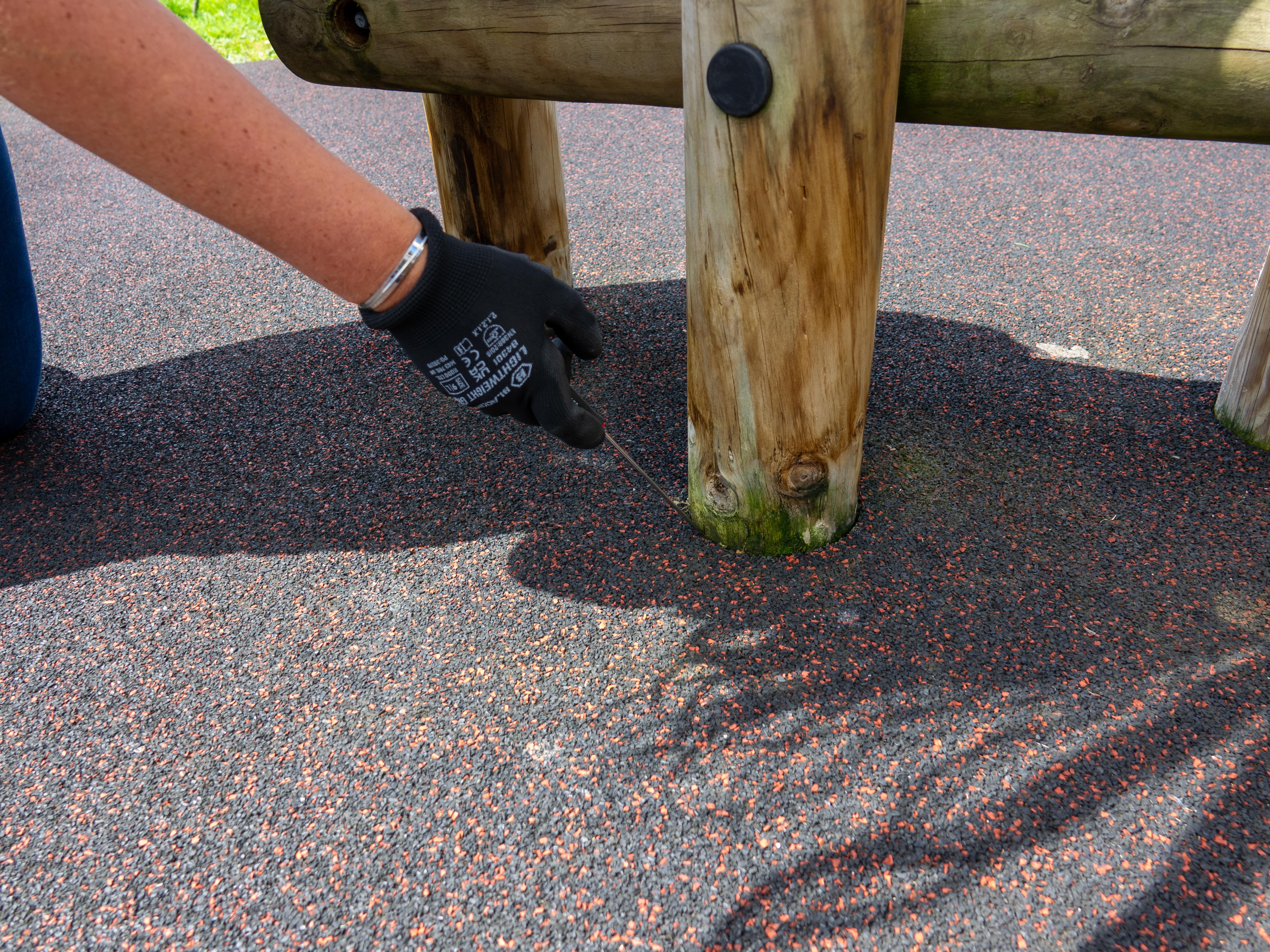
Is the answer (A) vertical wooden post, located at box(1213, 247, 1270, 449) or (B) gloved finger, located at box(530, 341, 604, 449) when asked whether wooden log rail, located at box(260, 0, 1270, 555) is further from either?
(B) gloved finger, located at box(530, 341, 604, 449)

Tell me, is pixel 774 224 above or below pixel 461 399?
above

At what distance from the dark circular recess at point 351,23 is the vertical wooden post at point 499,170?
0.25m

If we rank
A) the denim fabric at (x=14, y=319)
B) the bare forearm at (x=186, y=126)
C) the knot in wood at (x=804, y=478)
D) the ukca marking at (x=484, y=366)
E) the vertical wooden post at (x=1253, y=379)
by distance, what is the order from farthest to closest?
the denim fabric at (x=14, y=319), the vertical wooden post at (x=1253, y=379), the knot in wood at (x=804, y=478), the ukca marking at (x=484, y=366), the bare forearm at (x=186, y=126)

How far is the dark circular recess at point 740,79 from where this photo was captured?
4.42 ft

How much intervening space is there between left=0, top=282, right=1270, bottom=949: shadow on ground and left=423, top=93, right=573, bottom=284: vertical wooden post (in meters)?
0.46

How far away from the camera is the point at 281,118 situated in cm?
118

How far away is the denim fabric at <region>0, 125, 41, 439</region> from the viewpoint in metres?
2.40

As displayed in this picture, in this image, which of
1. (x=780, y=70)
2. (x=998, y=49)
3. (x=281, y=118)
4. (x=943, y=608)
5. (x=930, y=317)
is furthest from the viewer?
(x=930, y=317)

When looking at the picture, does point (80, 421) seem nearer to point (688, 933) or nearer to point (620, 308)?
point (620, 308)

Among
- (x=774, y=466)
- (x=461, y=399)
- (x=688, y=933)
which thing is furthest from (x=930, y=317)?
(x=688, y=933)

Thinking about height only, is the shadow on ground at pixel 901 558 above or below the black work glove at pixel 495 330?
below

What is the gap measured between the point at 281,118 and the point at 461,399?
0.55 m

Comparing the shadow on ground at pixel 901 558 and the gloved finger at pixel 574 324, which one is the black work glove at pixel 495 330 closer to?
the gloved finger at pixel 574 324

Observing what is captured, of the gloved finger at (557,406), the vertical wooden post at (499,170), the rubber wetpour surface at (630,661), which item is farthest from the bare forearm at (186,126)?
the vertical wooden post at (499,170)
